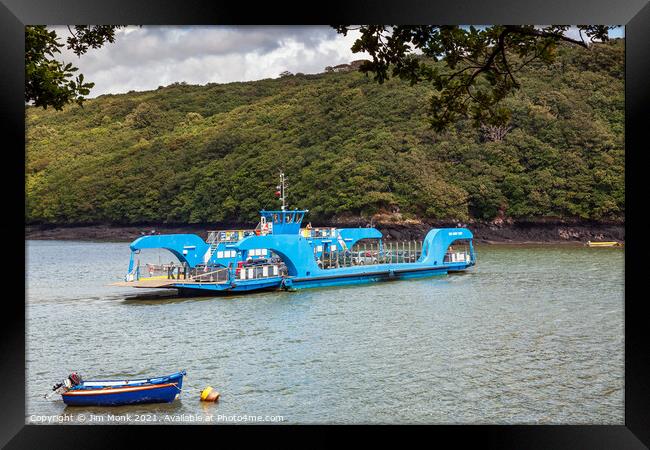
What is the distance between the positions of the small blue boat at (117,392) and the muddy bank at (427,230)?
14.9 m

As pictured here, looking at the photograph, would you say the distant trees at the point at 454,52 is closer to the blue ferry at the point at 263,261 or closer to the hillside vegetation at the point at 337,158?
the blue ferry at the point at 263,261

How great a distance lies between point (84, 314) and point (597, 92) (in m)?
18.2

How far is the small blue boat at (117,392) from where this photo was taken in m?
7.12

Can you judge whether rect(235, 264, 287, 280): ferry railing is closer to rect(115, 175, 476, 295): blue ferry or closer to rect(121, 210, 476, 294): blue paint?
rect(115, 175, 476, 295): blue ferry

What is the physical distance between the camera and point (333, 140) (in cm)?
2323

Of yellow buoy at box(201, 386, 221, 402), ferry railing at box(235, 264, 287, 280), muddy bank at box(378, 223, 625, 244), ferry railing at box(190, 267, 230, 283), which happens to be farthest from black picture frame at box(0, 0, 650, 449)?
muddy bank at box(378, 223, 625, 244)

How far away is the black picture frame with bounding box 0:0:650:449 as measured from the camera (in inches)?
181

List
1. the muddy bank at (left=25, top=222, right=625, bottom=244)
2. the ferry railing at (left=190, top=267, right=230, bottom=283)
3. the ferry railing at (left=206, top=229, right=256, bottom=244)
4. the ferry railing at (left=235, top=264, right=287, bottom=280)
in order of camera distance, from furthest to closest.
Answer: the muddy bank at (left=25, top=222, right=625, bottom=244), the ferry railing at (left=206, top=229, right=256, bottom=244), the ferry railing at (left=235, top=264, right=287, bottom=280), the ferry railing at (left=190, top=267, right=230, bottom=283)

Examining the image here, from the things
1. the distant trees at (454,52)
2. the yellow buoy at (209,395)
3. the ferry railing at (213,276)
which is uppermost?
the distant trees at (454,52)

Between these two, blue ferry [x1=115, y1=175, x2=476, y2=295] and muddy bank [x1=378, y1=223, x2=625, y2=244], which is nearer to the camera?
blue ferry [x1=115, y1=175, x2=476, y2=295]

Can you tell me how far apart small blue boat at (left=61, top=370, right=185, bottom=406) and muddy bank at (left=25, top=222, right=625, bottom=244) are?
14.9 m

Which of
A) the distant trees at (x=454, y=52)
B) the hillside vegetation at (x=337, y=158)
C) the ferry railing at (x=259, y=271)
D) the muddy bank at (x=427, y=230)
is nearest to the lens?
the distant trees at (x=454, y=52)

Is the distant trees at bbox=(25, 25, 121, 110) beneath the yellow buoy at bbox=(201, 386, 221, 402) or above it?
above
